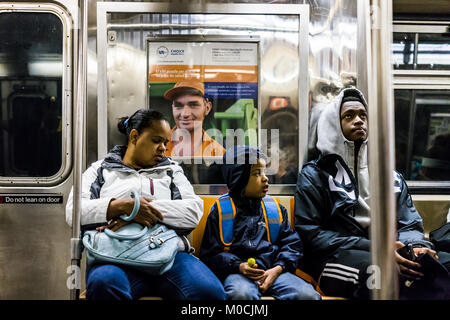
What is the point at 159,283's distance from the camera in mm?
2434

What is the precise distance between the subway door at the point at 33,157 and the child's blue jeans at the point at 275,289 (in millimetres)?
1413

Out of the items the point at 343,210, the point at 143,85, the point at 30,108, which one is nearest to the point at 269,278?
the point at 343,210

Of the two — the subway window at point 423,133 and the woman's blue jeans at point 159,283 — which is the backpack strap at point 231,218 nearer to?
the woman's blue jeans at point 159,283

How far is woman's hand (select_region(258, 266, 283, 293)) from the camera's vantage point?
2498 mm

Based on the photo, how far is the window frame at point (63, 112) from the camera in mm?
3135

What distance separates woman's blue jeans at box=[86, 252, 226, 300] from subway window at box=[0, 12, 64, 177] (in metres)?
1.22

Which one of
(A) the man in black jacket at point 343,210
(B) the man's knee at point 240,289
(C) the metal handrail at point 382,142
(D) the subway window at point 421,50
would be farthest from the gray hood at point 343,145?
(B) the man's knee at point 240,289

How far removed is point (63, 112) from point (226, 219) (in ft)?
4.93

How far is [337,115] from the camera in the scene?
3041mm

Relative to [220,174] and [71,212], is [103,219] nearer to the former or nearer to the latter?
[71,212]

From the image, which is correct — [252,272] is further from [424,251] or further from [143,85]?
[143,85]

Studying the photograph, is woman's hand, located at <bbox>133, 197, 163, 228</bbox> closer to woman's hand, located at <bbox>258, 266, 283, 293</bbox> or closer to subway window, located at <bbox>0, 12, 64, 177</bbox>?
woman's hand, located at <bbox>258, 266, 283, 293</bbox>
